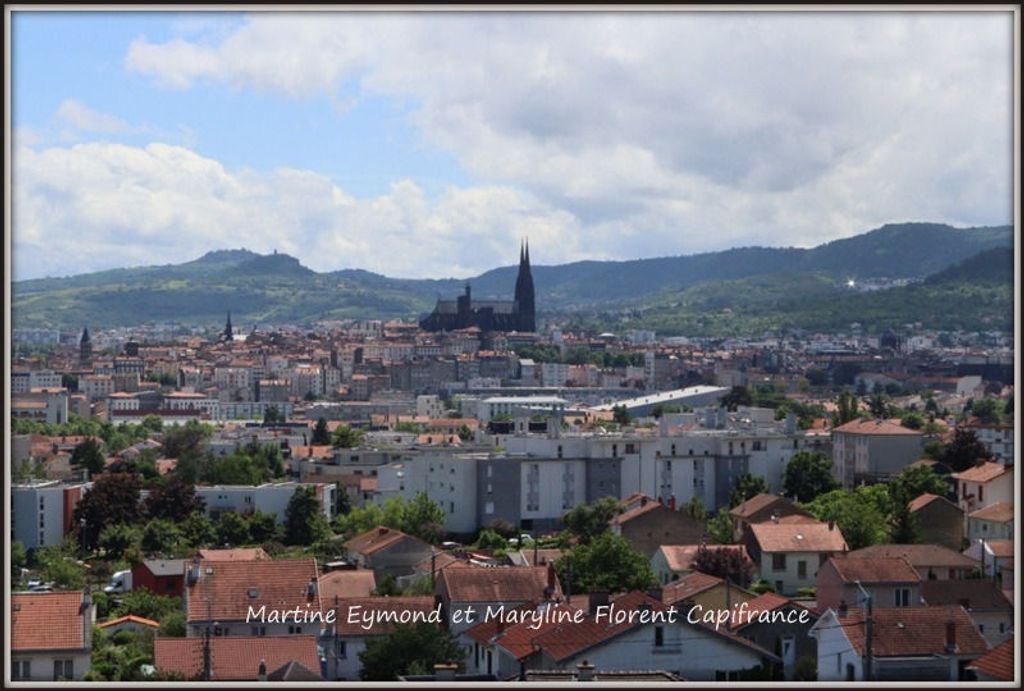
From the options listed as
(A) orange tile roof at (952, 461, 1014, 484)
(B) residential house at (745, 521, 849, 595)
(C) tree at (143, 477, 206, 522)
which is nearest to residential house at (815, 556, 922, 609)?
(B) residential house at (745, 521, 849, 595)

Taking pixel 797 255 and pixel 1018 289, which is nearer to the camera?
pixel 1018 289

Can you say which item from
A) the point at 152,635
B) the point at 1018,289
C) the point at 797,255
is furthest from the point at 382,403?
the point at 797,255

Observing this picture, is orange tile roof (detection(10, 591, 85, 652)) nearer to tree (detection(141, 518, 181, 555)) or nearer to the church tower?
tree (detection(141, 518, 181, 555))

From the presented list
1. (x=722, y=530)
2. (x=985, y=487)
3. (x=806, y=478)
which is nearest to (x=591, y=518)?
(x=722, y=530)

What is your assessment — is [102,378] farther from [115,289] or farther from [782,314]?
[115,289]

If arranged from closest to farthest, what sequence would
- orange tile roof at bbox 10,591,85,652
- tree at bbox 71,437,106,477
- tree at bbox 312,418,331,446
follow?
orange tile roof at bbox 10,591,85,652 → tree at bbox 71,437,106,477 → tree at bbox 312,418,331,446

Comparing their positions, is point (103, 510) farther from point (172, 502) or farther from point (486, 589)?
point (486, 589)
